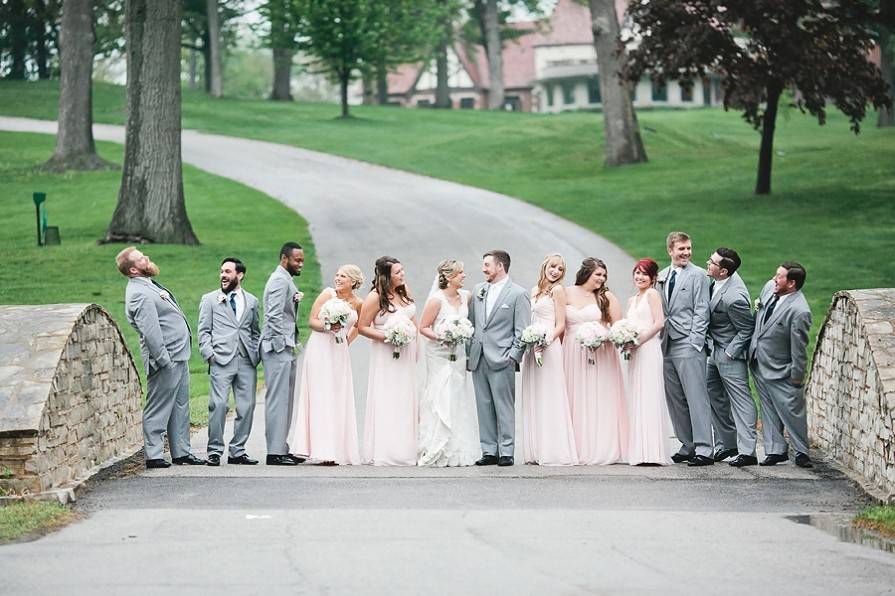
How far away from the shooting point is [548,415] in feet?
46.5

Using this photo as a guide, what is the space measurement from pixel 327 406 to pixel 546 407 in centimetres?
215

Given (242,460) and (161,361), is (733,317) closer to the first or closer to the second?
(242,460)

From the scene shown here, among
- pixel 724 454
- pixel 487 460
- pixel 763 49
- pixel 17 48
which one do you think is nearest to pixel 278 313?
pixel 487 460

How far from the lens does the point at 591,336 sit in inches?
555

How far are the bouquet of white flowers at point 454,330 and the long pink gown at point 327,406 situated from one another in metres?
0.90

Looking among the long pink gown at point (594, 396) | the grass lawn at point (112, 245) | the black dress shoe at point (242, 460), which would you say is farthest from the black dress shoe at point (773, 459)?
the grass lawn at point (112, 245)

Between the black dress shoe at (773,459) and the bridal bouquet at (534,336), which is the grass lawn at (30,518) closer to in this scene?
the bridal bouquet at (534,336)

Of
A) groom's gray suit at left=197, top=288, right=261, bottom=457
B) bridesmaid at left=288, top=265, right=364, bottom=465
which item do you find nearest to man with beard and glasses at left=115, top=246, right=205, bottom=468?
groom's gray suit at left=197, top=288, right=261, bottom=457

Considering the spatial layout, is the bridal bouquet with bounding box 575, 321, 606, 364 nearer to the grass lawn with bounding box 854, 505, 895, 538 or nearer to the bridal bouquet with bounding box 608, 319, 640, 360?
the bridal bouquet with bounding box 608, 319, 640, 360

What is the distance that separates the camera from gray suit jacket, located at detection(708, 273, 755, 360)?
1418 centimetres

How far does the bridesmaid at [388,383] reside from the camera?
46.7ft

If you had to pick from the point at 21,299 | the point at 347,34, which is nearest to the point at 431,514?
the point at 21,299

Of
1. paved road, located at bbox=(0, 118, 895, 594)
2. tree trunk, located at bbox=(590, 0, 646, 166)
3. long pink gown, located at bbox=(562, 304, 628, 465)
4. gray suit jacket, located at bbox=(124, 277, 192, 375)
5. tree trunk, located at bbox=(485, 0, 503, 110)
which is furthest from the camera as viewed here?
tree trunk, located at bbox=(485, 0, 503, 110)

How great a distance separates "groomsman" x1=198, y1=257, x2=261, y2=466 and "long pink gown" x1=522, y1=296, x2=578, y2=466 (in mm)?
2718
